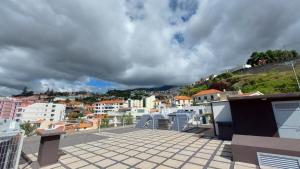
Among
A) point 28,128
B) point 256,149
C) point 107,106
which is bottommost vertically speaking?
point 256,149

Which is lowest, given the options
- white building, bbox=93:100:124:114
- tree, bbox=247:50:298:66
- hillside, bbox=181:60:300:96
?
white building, bbox=93:100:124:114

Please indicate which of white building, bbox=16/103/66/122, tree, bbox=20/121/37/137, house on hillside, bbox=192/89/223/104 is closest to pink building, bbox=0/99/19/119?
tree, bbox=20/121/37/137

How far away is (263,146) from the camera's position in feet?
11.8

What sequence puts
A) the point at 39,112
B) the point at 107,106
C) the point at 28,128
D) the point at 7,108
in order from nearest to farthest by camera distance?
the point at 7,108, the point at 28,128, the point at 39,112, the point at 107,106

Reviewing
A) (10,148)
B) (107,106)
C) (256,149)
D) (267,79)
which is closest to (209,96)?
(267,79)

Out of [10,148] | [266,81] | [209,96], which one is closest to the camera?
[10,148]

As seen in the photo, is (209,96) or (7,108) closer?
(7,108)

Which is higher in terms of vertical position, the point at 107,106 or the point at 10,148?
the point at 107,106

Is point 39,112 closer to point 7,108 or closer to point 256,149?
point 7,108

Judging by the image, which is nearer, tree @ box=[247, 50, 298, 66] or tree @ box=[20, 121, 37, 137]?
tree @ box=[20, 121, 37, 137]

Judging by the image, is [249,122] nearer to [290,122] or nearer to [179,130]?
[290,122]

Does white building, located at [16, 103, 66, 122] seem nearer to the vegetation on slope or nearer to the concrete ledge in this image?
the concrete ledge

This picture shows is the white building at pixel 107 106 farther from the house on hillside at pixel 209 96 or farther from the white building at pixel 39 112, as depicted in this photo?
the house on hillside at pixel 209 96

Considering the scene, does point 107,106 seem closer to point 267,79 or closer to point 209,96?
point 209,96
